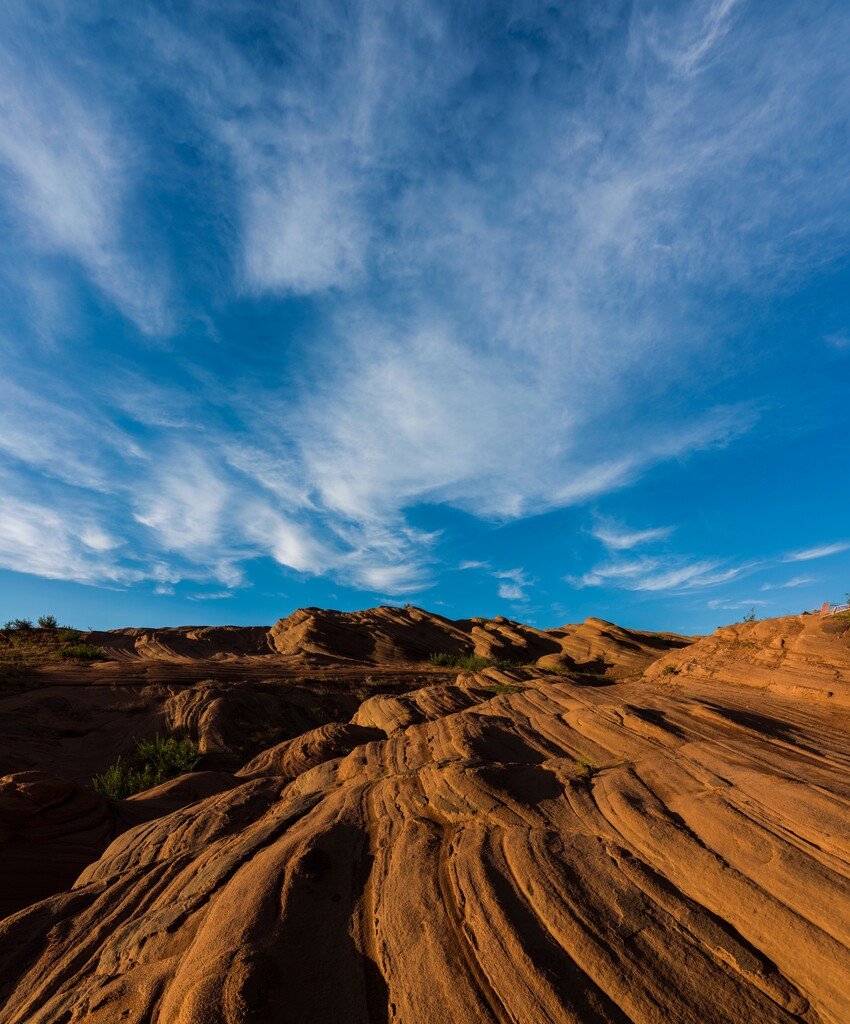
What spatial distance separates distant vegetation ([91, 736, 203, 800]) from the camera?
1443 cm

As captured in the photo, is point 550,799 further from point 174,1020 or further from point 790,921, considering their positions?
point 174,1020

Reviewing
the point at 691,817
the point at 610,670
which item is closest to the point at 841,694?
the point at 691,817

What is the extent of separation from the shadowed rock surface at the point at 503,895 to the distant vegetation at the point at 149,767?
6.76 metres

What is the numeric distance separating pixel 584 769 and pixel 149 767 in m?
14.1

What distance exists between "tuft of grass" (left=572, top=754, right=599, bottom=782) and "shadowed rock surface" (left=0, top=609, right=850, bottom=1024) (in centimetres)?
5

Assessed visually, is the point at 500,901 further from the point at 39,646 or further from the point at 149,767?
the point at 39,646

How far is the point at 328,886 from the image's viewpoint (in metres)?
5.49

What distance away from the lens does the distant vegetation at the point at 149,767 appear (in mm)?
14430

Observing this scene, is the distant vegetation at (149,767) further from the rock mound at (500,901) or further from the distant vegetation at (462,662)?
the distant vegetation at (462,662)

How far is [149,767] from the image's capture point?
1576 cm

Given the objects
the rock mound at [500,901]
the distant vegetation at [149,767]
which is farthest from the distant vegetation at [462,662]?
the rock mound at [500,901]

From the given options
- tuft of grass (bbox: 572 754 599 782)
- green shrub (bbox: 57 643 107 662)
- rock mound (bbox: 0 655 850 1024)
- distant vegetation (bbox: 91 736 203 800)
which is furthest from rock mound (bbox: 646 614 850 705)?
green shrub (bbox: 57 643 107 662)

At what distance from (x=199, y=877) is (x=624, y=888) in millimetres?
4985

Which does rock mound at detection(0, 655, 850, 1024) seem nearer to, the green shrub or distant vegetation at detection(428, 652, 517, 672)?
the green shrub
